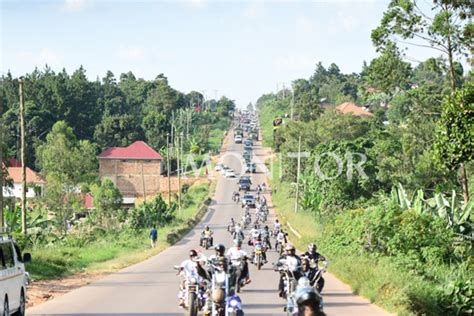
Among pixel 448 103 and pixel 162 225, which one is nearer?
pixel 448 103

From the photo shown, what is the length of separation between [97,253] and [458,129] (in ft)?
69.6

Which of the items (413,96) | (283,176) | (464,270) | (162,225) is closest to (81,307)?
(464,270)

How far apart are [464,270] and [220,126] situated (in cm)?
15532

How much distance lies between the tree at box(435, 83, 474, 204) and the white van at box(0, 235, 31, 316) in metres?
Result: 13.5

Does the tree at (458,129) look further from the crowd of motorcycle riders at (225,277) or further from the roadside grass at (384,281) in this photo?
the crowd of motorcycle riders at (225,277)

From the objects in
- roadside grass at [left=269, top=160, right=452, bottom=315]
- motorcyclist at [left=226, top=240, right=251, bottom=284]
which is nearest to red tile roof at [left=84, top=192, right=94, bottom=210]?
roadside grass at [left=269, top=160, right=452, bottom=315]

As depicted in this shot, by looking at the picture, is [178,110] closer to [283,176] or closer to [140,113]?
[140,113]

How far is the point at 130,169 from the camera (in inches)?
4264

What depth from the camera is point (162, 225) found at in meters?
66.6

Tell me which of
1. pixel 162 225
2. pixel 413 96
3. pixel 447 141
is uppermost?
pixel 413 96

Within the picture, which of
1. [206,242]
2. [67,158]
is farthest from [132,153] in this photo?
[206,242]

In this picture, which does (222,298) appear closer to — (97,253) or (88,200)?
(97,253)

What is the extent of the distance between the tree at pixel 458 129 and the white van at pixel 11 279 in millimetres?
13526

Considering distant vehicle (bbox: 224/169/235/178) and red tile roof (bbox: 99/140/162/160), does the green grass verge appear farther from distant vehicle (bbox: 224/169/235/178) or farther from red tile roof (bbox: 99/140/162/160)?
red tile roof (bbox: 99/140/162/160)
